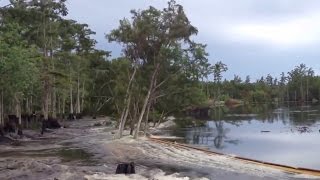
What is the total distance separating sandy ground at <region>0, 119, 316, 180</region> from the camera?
19.0 metres

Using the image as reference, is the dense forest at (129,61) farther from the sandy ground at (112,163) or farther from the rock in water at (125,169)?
the rock in water at (125,169)

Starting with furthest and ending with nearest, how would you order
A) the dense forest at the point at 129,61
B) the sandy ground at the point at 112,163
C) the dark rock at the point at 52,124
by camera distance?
the dark rock at the point at 52,124 < the dense forest at the point at 129,61 < the sandy ground at the point at 112,163

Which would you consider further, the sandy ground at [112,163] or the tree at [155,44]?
the tree at [155,44]

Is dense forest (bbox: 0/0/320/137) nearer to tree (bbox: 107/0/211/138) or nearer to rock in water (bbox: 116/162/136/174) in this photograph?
tree (bbox: 107/0/211/138)

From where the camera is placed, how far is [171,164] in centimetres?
2331

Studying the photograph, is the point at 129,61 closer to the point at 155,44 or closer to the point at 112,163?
the point at 155,44

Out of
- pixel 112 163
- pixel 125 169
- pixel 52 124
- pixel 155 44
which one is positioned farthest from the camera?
pixel 52 124

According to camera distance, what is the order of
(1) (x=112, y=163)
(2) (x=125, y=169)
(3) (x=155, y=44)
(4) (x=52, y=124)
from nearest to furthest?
(2) (x=125, y=169)
(1) (x=112, y=163)
(3) (x=155, y=44)
(4) (x=52, y=124)

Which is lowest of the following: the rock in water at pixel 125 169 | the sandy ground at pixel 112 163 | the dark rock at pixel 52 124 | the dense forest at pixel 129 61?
the sandy ground at pixel 112 163

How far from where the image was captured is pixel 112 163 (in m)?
23.2

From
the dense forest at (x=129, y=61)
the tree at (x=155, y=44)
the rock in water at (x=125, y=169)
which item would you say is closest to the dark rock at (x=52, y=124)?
the dense forest at (x=129, y=61)

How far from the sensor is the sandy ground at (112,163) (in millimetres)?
19031

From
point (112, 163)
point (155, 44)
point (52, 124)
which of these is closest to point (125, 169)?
point (112, 163)

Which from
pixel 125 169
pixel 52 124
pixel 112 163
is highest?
pixel 52 124
